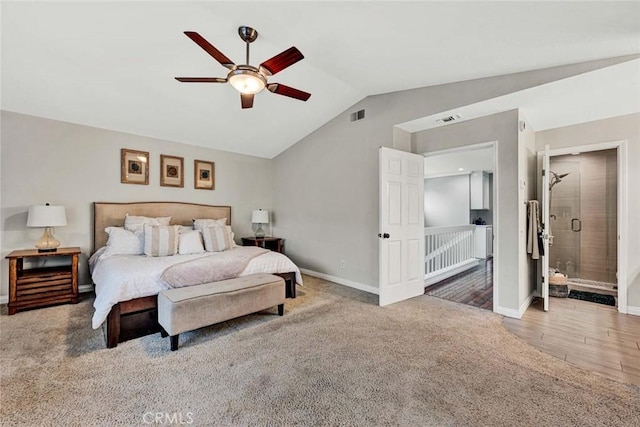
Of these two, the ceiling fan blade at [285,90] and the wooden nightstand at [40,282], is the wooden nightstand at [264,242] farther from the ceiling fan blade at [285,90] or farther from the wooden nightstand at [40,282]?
the ceiling fan blade at [285,90]

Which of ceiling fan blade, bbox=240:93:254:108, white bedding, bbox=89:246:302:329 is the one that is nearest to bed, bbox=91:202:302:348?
white bedding, bbox=89:246:302:329

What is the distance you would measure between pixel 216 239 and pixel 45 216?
2.08 m

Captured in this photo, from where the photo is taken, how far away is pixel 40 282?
11.3ft

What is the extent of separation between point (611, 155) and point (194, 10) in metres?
6.06

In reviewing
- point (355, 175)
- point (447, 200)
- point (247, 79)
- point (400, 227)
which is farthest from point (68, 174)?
point (447, 200)

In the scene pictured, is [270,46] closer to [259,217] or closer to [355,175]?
[355,175]

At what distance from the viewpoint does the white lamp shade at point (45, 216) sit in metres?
3.49

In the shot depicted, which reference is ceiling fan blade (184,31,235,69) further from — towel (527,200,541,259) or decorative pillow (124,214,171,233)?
towel (527,200,541,259)

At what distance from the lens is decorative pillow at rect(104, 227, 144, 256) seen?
371 cm

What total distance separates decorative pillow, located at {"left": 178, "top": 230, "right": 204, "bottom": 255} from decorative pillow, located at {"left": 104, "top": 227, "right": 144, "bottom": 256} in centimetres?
50

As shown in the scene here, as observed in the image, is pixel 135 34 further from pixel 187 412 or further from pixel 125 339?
pixel 187 412

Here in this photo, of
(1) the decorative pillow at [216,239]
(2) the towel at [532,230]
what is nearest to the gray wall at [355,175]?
(2) the towel at [532,230]

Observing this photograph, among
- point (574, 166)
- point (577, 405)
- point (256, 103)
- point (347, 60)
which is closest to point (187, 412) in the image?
point (577, 405)

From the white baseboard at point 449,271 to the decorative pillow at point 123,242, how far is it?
4436 mm
